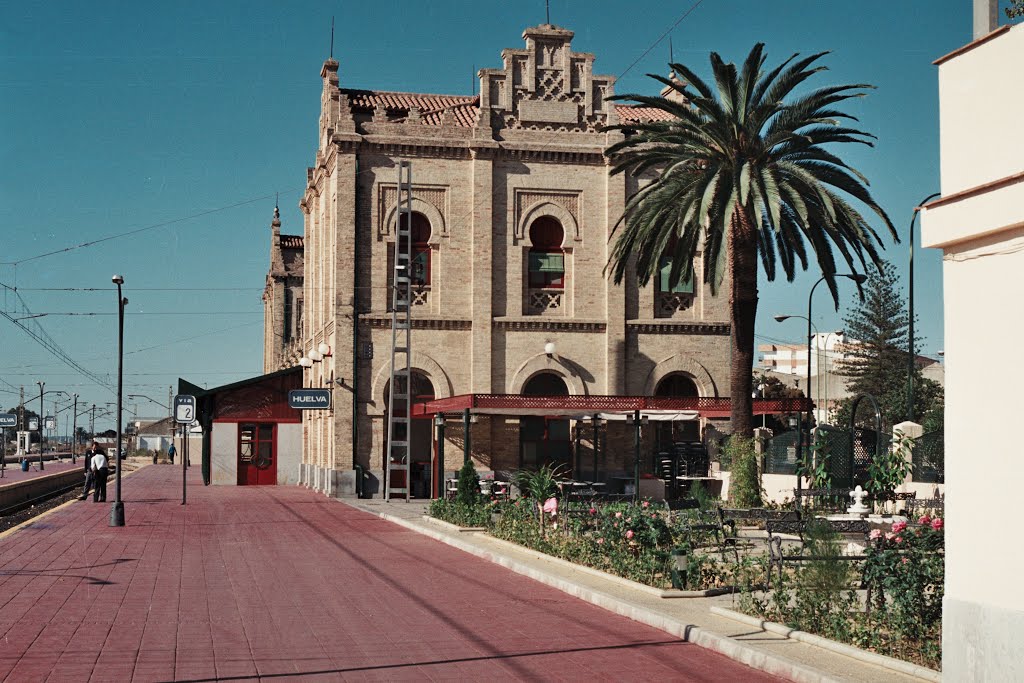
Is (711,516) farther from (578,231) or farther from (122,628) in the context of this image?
(578,231)

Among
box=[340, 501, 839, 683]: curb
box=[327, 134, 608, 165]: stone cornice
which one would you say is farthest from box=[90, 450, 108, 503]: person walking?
box=[340, 501, 839, 683]: curb

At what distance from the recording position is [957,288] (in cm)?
949

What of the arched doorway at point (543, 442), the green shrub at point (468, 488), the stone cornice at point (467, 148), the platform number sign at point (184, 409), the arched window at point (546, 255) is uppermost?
the stone cornice at point (467, 148)

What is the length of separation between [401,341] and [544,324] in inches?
181

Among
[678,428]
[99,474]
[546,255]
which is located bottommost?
[99,474]

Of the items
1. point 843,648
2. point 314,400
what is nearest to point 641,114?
point 314,400

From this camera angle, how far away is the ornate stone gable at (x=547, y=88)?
40188 mm

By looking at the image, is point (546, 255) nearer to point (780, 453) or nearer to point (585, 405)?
point (585, 405)

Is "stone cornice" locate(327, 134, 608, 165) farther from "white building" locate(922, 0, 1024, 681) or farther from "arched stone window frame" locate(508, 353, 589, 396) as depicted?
"white building" locate(922, 0, 1024, 681)

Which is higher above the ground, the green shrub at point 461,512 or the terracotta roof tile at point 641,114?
the terracotta roof tile at point 641,114

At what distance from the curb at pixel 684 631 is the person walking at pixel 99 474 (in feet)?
68.6

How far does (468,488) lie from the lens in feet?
96.0

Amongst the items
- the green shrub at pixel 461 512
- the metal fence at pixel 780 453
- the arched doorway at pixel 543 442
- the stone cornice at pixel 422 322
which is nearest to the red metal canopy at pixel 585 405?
the metal fence at pixel 780 453

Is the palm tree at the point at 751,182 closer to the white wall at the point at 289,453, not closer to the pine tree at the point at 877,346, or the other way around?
the white wall at the point at 289,453
